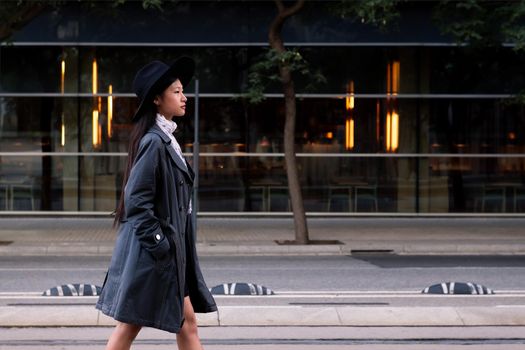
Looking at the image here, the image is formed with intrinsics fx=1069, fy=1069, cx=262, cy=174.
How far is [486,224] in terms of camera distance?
23.5 metres

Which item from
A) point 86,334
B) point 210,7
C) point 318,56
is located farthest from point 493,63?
point 86,334

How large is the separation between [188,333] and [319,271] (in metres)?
8.85

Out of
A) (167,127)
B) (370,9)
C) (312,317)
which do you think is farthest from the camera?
(370,9)

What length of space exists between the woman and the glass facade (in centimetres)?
1854

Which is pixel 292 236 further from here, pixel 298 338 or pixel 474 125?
pixel 298 338

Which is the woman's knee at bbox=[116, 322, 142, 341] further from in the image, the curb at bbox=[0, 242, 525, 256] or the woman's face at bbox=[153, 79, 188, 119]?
the curb at bbox=[0, 242, 525, 256]

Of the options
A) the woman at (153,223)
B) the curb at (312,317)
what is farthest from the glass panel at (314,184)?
the woman at (153,223)

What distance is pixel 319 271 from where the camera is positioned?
577 inches

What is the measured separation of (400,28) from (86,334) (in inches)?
647

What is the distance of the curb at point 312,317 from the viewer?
353 inches

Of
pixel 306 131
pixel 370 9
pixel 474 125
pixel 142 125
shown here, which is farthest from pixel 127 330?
pixel 474 125

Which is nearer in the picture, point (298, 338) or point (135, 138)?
point (135, 138)

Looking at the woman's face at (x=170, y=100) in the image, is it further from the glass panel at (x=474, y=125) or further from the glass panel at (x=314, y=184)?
the glass panel at (x=474, y=125)

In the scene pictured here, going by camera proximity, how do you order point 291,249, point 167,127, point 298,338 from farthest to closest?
point 291,249
point 298,338
point 167,127
